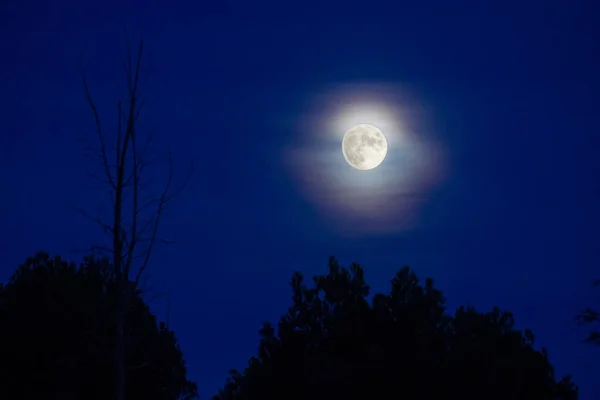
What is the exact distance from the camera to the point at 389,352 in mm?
32375

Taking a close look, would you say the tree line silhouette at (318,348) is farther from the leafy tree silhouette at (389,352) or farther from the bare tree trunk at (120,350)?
the bare tree trunk at (120,350)

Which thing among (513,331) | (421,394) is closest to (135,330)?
(421,394)

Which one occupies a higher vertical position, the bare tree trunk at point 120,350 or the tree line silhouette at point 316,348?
the tree line silhouette at point 316,348

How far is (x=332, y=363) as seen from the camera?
32.0 m

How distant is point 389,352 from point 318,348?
12.3 feet

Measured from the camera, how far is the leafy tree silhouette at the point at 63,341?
121 feet

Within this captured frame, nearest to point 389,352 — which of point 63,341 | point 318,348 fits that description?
point 318,348

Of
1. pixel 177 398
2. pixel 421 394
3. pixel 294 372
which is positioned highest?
pixel 177 398

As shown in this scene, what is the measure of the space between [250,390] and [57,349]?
10152 mm

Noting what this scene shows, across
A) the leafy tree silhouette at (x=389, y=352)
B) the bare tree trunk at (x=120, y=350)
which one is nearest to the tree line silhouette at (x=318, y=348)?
the leafy tree silhouette at (x=389, y=352)

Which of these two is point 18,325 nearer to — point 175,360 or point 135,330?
point 135,330

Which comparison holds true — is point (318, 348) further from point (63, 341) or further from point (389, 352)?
point (63, 341)

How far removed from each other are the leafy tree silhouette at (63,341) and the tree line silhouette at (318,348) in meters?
0.05

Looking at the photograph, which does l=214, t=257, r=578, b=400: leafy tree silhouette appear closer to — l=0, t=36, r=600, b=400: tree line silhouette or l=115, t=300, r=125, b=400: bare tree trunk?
l=0, t=36, r=600, b=400: tree line silhouette
